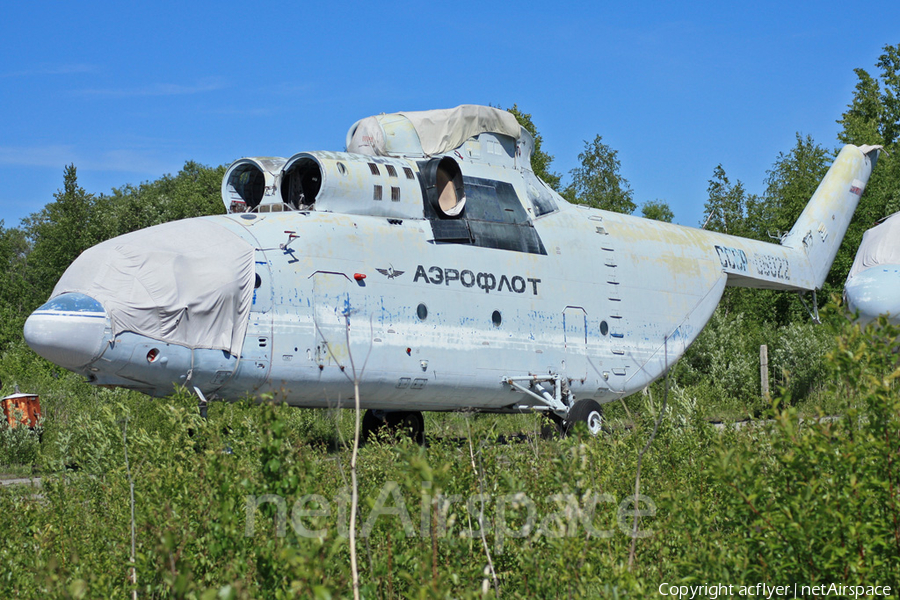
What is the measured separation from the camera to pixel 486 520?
237 inches

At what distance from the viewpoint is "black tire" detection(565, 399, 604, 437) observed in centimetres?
1359

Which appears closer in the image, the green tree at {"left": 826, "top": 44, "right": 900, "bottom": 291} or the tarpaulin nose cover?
the tarpaulin nose cover

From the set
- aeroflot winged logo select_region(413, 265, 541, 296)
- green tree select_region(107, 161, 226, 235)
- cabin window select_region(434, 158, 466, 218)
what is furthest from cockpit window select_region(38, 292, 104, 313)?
green tree select_region(107, 161, 226, 235)

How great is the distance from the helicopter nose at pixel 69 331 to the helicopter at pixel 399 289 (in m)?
0.02

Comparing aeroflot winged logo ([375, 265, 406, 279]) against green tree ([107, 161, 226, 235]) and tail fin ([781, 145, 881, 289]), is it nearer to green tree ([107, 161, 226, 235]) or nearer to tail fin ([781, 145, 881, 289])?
tail fin ([781, 145, 881, 289])

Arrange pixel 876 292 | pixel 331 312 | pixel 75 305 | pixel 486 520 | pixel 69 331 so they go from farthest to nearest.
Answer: pixel 876 292
pixel 331 312
pixel 75 305
pixel 69 331
pixel 486 520

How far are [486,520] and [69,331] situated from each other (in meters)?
5.52

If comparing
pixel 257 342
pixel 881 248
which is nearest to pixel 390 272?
pixel 257 342

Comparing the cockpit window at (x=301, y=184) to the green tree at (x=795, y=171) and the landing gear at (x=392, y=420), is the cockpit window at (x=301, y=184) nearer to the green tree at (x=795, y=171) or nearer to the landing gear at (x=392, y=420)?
the landing gear at (x=392, y=420)

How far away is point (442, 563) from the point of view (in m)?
5.59

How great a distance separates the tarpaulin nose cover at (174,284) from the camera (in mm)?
9758

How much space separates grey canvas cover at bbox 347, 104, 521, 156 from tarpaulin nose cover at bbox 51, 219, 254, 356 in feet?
10.9

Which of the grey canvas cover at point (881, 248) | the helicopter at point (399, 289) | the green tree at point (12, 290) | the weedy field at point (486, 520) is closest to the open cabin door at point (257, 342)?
the helicopter at point (399, 289)
